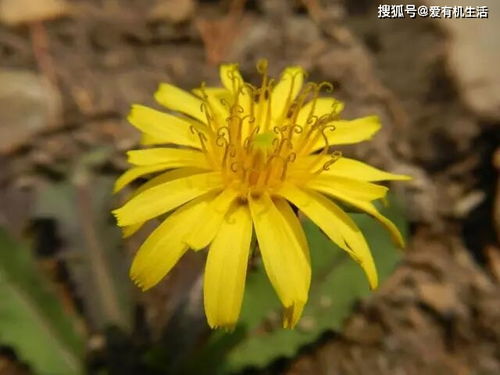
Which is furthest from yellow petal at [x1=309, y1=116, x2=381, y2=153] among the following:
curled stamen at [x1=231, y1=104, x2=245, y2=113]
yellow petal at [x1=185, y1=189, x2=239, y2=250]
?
yellow petal at [x1=185, y1=189, x2=239, y2=250]

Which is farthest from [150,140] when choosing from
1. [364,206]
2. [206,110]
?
[364,206]

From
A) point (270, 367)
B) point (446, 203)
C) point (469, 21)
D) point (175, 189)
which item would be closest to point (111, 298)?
point (270, 367)

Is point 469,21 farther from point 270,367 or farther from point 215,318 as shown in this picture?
point 215,318

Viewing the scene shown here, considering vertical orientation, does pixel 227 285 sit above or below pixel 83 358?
above

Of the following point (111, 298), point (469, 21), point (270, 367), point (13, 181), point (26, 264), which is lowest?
point (270, 367)

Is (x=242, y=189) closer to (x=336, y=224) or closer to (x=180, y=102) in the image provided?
(x=336, y=224)

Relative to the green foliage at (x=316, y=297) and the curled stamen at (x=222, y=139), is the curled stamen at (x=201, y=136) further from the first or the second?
the green foliage at (x=316, y=297)

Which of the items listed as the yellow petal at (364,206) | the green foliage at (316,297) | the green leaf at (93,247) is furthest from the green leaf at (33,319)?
the yellow petal at (364,206)

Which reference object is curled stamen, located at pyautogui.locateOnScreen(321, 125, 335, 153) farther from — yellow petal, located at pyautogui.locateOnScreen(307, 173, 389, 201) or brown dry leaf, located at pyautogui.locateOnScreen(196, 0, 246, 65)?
brown dry leaf, located at pyautogui.locateOnScreen(196, 0, 246, 65)
